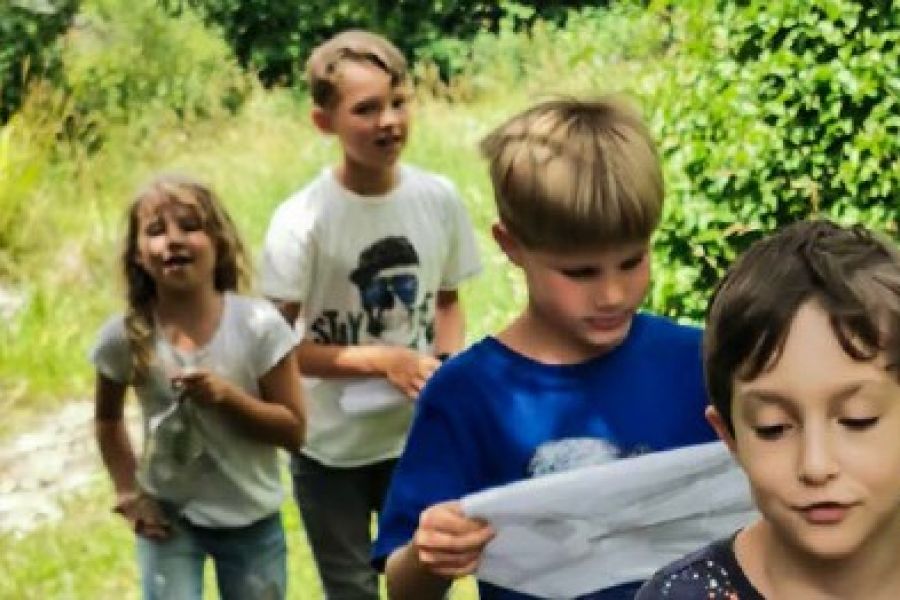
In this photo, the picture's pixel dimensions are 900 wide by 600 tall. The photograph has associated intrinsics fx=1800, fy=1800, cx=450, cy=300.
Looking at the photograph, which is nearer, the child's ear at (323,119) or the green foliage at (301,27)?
the child's ear at (323,119)

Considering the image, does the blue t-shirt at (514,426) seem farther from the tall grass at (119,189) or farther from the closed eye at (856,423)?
the tall grass at (119,189)

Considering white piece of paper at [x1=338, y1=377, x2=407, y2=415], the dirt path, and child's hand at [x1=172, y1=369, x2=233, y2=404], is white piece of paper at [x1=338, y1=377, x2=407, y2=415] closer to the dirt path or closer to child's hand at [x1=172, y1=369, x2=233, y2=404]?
child's hand at [x1=172, y1=369, x2=233, y2=404]

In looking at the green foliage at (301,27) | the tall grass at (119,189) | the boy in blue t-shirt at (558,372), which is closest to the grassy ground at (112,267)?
the tall grass at (119,189)

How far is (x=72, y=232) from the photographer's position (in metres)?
10.2

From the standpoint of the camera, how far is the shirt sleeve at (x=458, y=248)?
13.7 feet

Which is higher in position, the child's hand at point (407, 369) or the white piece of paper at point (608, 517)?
the white piece of paper at point (608, 517)

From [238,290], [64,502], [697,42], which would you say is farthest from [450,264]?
[64,502]

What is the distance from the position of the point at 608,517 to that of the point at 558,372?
221 millimetres

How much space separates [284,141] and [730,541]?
12243 mm

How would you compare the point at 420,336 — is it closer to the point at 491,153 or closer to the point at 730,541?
the point at 491,153

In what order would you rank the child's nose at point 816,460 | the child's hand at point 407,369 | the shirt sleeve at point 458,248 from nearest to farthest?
the child's nose at point 816,460
the child's hand at point 407,369
the shirt sleeve at point 458,248

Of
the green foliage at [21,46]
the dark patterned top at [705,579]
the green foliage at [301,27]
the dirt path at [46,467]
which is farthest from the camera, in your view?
the green foliage at [301,27]

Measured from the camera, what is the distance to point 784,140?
233 inches

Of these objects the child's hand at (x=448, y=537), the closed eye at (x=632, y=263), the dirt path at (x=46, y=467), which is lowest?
the dirt path at (x=46, y=467)
